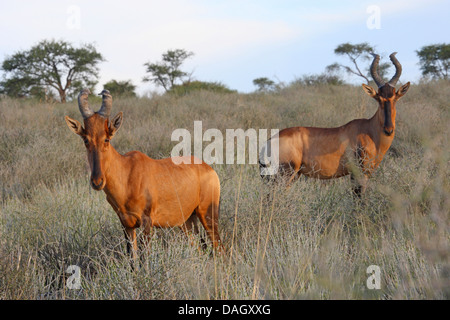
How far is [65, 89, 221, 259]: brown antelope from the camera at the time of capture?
363cm

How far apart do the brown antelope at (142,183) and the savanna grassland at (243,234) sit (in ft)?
0.72

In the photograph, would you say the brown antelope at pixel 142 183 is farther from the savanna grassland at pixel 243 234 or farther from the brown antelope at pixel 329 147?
the brown antelope at pixel 329 147

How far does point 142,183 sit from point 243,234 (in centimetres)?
Result: 113

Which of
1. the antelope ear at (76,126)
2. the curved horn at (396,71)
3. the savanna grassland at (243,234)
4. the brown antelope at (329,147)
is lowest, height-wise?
the savanna grassland at (243,234)

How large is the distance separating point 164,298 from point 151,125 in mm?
8832

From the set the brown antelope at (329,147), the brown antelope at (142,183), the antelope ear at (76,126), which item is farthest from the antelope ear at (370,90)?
the antelope ear at (76,126)

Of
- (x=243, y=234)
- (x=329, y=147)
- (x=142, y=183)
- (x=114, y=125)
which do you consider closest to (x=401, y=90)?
(x=329, y=147)

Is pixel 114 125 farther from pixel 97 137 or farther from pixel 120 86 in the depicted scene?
pixel 120 86

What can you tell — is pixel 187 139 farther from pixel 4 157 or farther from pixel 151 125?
pixel 4 157

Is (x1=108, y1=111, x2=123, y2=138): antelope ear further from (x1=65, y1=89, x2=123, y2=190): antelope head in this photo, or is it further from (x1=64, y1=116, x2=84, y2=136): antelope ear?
(x1=64, y1=116, x2=84, y2=136): antelope ear

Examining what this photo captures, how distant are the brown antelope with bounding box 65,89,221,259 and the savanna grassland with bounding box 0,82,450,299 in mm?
221

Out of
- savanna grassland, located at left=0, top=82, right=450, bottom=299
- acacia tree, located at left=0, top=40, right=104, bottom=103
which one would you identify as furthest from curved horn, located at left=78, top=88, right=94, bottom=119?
acacia tree, located at left=0, top=40, right=104, bottom=103

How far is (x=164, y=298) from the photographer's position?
9.68 feet

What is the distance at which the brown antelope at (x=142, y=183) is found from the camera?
363 cm
